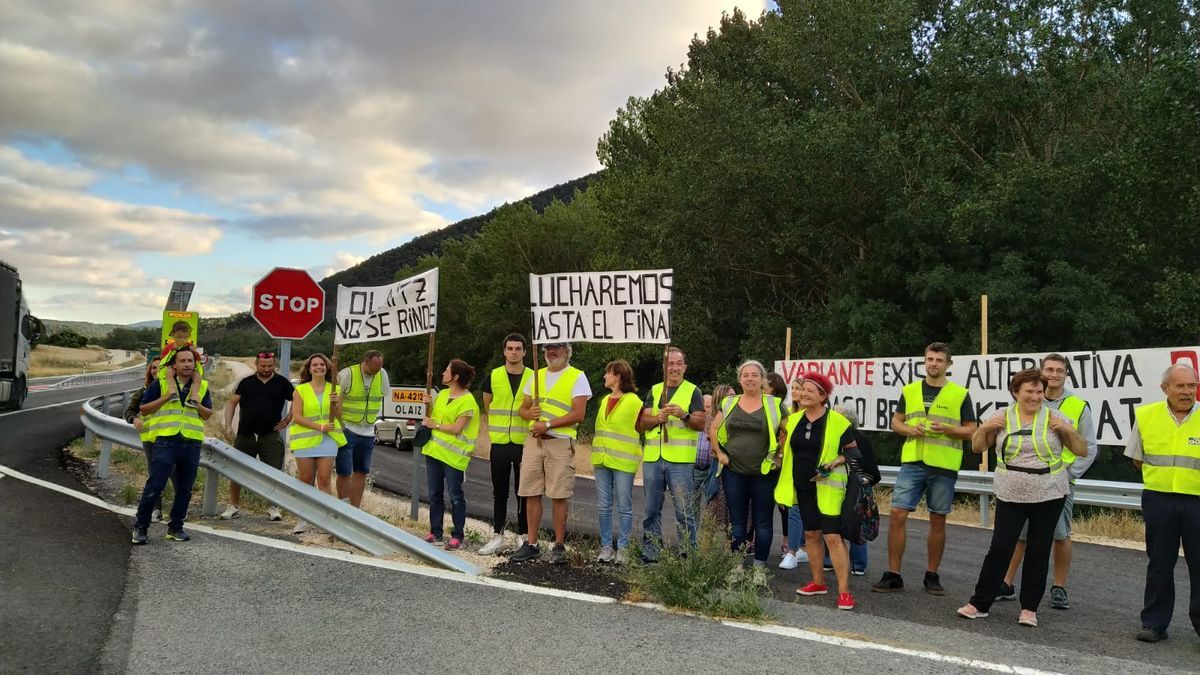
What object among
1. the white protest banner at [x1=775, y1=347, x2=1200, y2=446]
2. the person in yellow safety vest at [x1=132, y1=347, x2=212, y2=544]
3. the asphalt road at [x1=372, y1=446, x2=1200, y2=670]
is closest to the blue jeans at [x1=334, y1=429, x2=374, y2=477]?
the person in yellow safety vest at [x1=132, y1=347, x2=212, y2=544]

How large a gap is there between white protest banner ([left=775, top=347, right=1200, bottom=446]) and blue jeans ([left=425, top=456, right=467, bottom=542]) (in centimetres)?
558

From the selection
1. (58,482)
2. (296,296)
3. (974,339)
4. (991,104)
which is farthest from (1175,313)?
(58,482)

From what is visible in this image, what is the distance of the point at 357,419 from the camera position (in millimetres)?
9648

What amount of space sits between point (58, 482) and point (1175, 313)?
69.3 ft

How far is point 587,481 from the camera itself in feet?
66.7

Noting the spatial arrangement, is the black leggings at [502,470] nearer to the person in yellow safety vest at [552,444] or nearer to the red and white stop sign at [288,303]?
the person in yellow safety vest at [552,444]

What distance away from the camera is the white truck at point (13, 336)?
22.0 meters

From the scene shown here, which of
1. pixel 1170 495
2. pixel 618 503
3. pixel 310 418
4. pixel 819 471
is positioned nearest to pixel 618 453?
pixel 618 503

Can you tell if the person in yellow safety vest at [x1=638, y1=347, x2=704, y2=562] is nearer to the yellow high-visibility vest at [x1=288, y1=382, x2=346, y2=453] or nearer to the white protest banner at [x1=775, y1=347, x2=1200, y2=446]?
the yellow high-visibility vest at [x1=288, y1=382, x2=346, y2=453]

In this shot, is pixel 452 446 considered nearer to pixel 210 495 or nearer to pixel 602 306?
pixel 602 306

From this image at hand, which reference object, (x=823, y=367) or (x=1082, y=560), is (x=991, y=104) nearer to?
(x=823, y=367)

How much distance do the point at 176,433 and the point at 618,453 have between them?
13.1 ft

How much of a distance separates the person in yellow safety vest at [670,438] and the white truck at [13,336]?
2045cm

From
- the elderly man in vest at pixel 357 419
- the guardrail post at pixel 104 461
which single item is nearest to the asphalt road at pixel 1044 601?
the elderly man in vest at pixel 357 419
